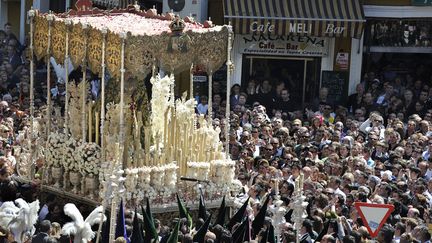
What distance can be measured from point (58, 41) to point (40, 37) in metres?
0.58

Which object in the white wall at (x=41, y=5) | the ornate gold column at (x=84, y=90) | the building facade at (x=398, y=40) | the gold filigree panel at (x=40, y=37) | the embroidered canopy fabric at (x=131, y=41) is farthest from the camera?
the white wall at (x=41, y=5)

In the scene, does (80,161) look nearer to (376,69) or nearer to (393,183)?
(393,183)

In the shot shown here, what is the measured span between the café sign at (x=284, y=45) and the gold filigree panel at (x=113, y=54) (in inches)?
447

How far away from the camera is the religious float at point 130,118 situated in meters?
15.7

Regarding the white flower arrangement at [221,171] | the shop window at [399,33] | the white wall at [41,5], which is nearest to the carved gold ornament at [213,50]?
the white flower arrangement at [221,171]

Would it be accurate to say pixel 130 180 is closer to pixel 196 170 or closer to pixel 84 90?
pixel 196 170

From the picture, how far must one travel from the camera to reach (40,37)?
56.3 feet

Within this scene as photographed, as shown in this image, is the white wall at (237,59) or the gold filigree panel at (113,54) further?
the white wall at (237,59)

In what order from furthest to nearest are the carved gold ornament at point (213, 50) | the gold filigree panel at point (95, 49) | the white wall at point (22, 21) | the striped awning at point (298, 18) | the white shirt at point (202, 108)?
1. the white wall at point (22, 21)
2. the striped awning at point (298, 18)
3. the white shirt at point (202, 108)
4. the carved gold ornament at point (213, 50)
5. the gold filigree panel at point (95, 49)

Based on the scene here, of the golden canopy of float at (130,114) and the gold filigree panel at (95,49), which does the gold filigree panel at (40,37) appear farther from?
the gold filigree panel at (95,49)

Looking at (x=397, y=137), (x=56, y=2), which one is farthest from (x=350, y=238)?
(x=56, y=2)

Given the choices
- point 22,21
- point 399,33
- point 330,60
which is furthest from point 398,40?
point 22,21

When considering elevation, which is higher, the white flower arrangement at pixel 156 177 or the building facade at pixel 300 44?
the building facade at pixel 300 44

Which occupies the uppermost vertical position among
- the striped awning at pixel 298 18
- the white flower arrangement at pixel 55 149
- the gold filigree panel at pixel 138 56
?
the striped awning at pixel 298 18
